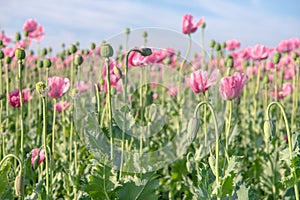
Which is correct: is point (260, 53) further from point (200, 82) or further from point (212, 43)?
point (200, 82)

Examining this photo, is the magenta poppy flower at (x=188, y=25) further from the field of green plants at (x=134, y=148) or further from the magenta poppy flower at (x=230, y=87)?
the magenta poppy flower at (x=230, y=87)

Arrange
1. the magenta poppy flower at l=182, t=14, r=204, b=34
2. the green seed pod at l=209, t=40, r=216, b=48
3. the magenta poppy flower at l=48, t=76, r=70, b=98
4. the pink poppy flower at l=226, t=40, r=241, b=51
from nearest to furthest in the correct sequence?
the magenta poppy flower at l=48, t=76, r=70, b=98 < the magenta poppy flower at l=182, t=14, r=204, b=34 < the green seed pod at l=209, t=40, r=216, b=48 < the pink poppy flower at l=226, t=40, r=241, b=51

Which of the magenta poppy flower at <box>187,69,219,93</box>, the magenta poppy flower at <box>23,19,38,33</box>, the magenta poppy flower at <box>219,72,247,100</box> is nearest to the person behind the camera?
the magenta poppy flower at <box>219,72,247,100</box>

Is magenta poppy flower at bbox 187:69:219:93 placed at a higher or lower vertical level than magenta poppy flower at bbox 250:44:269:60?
lower

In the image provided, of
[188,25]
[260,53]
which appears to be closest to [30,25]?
[188,25]

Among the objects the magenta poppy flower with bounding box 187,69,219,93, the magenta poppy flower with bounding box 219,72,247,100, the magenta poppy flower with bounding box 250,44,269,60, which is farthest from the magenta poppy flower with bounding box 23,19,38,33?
the magenta poppy flower with bounding box 219,72,247,100

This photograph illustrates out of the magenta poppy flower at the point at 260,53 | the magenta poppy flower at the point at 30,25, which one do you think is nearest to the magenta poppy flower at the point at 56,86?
the magenta poppy flower at the point at 260,53

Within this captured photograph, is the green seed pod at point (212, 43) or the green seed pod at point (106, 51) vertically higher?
the green seed pod at point (212, 43)

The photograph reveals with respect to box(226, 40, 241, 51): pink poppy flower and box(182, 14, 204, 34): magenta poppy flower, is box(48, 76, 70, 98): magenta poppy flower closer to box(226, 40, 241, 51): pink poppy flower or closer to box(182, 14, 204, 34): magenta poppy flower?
box(182, 14, 204, 34): magenta poppy flower

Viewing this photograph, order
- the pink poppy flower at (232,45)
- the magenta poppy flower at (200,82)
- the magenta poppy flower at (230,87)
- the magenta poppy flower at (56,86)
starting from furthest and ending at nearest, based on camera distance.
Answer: the pink poppy flower at (232,45) → the magenta poppy flower at (56,86) → the magenta poppy flower at (200,82) → the magenta poppy flower at (230,87)

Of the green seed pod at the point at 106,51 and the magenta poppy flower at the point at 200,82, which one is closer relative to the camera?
the green seed pod at the point at 106,51

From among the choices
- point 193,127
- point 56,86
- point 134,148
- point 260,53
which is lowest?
point 134,148

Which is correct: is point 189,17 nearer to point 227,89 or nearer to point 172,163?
point 172,163

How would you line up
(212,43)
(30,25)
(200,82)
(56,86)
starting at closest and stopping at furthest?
(200,82), (56,86), (212,43), (30,25)
